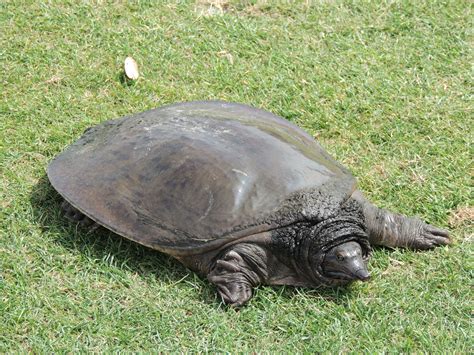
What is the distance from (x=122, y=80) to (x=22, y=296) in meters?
2.07

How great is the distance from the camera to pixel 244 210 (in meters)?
3.45

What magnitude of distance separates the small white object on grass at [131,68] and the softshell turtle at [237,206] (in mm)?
1317

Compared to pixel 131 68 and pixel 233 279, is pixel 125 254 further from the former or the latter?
pixel 131 68

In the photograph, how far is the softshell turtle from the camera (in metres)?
3.46

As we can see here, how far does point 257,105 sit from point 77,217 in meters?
1.59

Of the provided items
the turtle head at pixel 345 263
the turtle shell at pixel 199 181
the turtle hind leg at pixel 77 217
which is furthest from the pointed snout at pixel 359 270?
the turtle hind leg at pixel 77 217

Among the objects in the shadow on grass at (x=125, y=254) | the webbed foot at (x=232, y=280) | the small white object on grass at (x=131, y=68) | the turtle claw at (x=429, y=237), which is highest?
the turtle claw at (x=429, y=237)

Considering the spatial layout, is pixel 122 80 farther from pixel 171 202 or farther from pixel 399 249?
pixel 399 249

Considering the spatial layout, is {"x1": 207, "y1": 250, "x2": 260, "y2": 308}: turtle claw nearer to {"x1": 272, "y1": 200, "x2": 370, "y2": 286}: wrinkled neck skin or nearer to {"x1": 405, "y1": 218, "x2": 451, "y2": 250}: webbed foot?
{"x1": 272, "y1": 200, "x2": 370, "y2": 286}: wrinkled neck skin

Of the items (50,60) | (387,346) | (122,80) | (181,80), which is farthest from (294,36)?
(387,346)

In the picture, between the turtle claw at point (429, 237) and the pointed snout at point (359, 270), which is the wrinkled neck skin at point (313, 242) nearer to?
the pointed snout at point (359, 270)

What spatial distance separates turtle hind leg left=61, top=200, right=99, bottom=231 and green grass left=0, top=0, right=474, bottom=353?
0.17 ft

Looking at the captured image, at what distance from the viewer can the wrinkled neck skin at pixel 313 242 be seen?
11.3 feet

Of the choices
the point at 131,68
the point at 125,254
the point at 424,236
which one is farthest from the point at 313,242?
the point at 131,68
